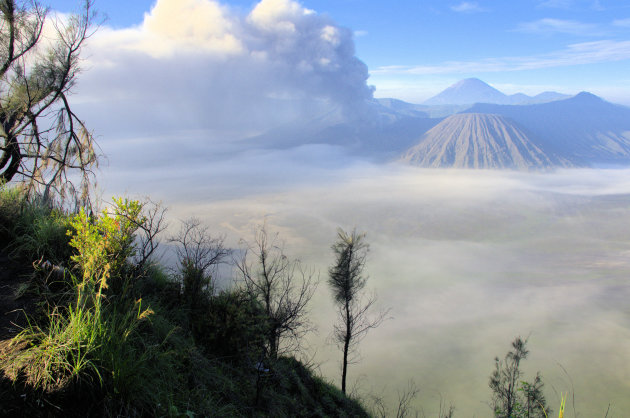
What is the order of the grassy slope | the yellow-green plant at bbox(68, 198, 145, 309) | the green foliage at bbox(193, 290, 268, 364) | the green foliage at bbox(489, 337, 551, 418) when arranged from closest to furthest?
1. the grassy slope
2. the yellow-green plant at bbox(68, 198, 145, 309)
3. the green foliage at bbox(193, 290, 268, 364)
4. the green foliage at bbox(489, 337, 551, 418)

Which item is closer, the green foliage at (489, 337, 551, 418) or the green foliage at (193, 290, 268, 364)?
the green foliage at (193, 290, 268, 364)

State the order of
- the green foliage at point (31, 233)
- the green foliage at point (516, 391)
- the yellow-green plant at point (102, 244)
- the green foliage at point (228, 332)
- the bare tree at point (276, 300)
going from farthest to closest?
the green foliage at point (516, 391), the bare tree at point (276, 300), the green foliage at point (228, 332), the green foliage at point (31, 233), the yellow-green plant at point (102, 244)

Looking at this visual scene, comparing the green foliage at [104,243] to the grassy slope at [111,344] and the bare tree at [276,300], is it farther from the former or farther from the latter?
the bare tree at [276,300]

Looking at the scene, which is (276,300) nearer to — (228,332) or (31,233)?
(228,332)

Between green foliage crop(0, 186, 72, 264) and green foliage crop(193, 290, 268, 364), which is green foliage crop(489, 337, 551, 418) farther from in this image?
green foliage crop(0, 186, 72, 264)

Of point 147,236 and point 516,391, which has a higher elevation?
point 147,236

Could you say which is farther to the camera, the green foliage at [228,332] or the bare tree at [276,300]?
the bare tree at [276,300]

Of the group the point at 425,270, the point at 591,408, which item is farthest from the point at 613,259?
the point at 591,408

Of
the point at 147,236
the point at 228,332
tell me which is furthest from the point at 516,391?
the point at 147,236

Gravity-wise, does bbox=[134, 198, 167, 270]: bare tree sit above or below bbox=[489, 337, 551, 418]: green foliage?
above

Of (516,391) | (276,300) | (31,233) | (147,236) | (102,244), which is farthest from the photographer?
(516,391)

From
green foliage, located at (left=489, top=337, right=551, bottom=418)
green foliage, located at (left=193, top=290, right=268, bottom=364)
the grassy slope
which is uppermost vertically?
the grassy slope

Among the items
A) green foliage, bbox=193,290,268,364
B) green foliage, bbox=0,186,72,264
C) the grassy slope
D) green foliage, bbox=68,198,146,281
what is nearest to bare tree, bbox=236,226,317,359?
green foliage, bbox=193,290,268,364

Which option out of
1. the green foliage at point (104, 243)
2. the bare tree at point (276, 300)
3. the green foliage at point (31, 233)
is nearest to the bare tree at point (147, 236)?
the green foliage at point (104, 243)
